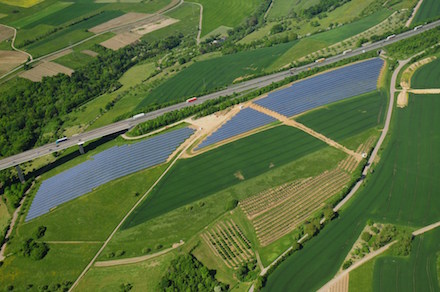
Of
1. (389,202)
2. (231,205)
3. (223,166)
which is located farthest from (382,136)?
(231,205)

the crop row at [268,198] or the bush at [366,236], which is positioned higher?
the crop row at [268,198]

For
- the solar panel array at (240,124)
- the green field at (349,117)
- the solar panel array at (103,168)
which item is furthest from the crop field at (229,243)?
Result: the green field at (349,117)

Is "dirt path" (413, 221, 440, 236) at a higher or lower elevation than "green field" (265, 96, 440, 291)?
lower

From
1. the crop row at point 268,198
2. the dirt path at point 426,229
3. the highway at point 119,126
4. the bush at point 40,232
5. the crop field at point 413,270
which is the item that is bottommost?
the crop field at point 413,270

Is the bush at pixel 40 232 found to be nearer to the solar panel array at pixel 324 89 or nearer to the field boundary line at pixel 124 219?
the field boundary line at pixel 124 219

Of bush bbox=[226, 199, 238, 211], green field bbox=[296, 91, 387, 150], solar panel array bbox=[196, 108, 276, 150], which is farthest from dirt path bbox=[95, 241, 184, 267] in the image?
green field bbox=[296, 91, 387, 150]

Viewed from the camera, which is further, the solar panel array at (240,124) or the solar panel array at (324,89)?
the solar panel array at (324,89)

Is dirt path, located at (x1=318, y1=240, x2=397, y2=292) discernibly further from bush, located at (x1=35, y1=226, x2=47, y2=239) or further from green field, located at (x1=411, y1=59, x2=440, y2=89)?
green field, located at (x1=411, y1=59, x2=440, y2=89)
